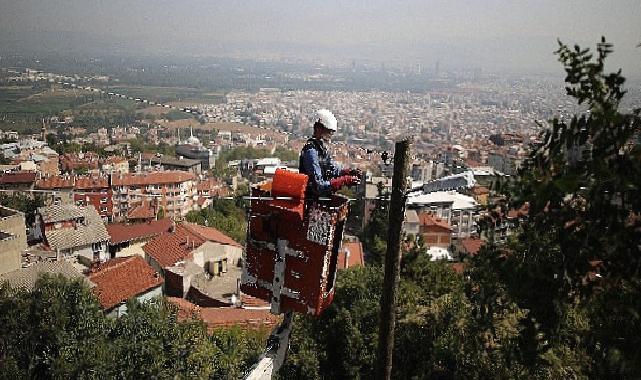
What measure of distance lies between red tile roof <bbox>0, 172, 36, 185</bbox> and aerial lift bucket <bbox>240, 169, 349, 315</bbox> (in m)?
49.0

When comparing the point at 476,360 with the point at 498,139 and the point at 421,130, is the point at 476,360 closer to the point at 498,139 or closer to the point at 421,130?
the point at 498,139

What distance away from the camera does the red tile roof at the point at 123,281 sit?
20141 mm

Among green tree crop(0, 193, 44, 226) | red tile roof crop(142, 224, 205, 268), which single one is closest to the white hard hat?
red tile roof crop(142, 224, 205, 268)

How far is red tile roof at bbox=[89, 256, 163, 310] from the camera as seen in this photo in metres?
20.1

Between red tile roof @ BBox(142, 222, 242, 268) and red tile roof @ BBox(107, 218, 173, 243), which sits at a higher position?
red tile roof @ BBox(142, 222, 242, 268)

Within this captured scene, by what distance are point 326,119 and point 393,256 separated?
138cm

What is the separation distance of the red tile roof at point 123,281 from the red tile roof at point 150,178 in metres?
32.6

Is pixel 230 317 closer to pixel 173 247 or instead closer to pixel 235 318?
pixel 235 318

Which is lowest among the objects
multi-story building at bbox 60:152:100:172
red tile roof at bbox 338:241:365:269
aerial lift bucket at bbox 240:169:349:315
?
multi-story building at bbox 60:152:100:172

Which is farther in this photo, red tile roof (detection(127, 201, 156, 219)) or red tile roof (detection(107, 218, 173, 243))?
red tile roof (detection(127, 201, 156, 219))

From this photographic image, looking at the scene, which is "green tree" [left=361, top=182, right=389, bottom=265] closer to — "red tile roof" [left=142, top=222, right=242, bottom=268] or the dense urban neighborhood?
the dense urban neighborhood

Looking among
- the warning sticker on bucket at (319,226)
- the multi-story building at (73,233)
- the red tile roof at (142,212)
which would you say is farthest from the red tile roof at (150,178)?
the warning sticker on bucket at (319,226)

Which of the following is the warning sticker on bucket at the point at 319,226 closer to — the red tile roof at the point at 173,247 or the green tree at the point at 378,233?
the green tree at the point at 378,233

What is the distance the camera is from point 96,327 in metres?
14.2
